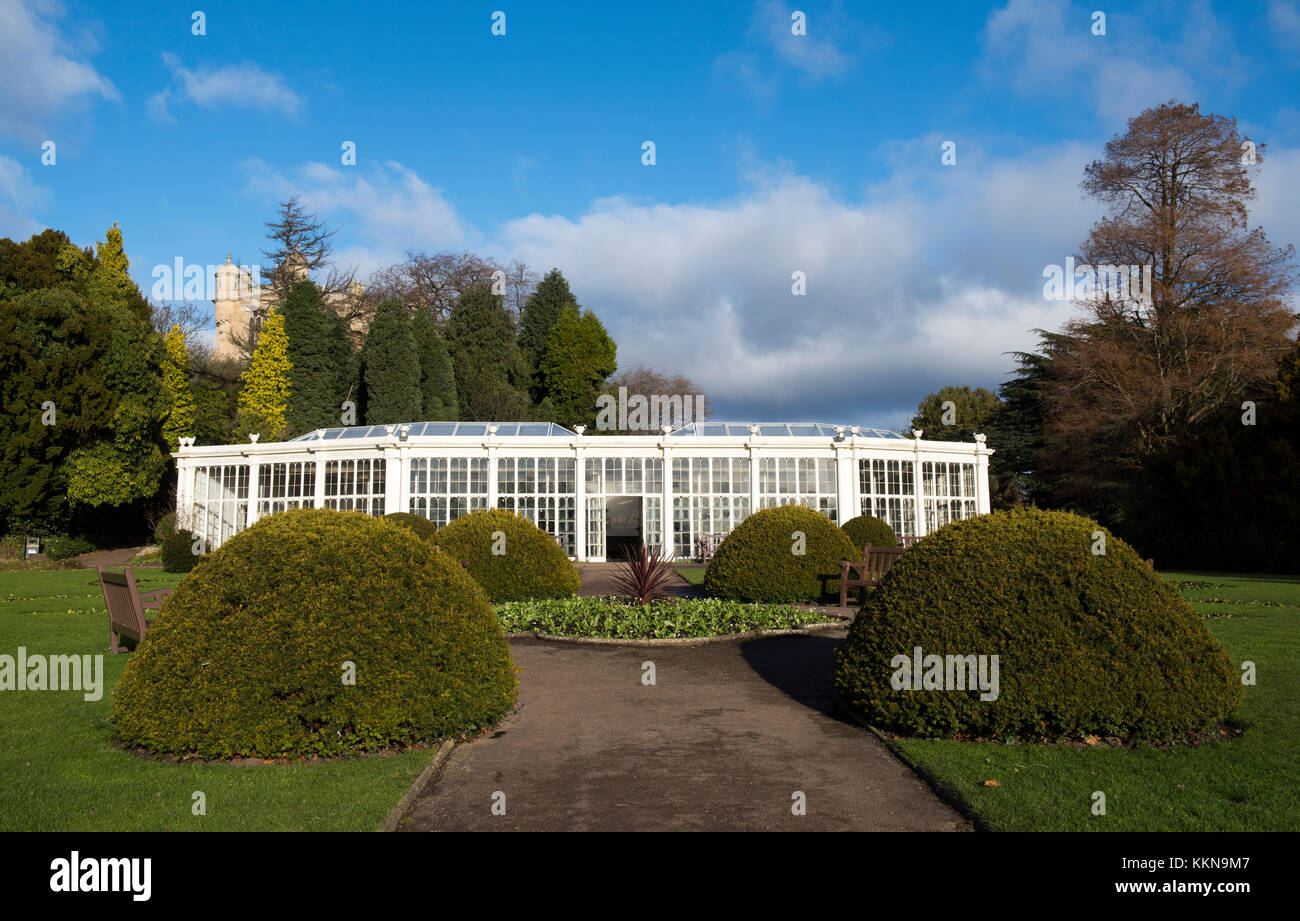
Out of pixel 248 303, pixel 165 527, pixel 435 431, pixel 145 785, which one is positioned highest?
pixel 248 303

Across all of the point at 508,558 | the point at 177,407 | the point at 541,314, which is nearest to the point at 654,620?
the point at 508,558

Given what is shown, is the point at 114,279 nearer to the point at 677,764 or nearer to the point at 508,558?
the point at 508,558

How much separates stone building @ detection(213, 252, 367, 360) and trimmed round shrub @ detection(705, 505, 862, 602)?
41347mm

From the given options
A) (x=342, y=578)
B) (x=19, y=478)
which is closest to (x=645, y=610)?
(x=342, y=578)

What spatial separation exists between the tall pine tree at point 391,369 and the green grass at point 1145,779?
134 ft

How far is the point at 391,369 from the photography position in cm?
4419

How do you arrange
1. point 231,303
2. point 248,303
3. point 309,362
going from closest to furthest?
1. point 309,362
2. point 248,303
3. point 231,303

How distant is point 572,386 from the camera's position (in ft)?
176

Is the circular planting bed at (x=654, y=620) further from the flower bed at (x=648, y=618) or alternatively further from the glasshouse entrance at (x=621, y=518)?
the glasshouse entrance at (x=621, y=518)

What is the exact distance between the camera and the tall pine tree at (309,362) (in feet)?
144

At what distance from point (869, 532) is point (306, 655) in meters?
17.6

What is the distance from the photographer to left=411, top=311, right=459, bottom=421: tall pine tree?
46.4 m
